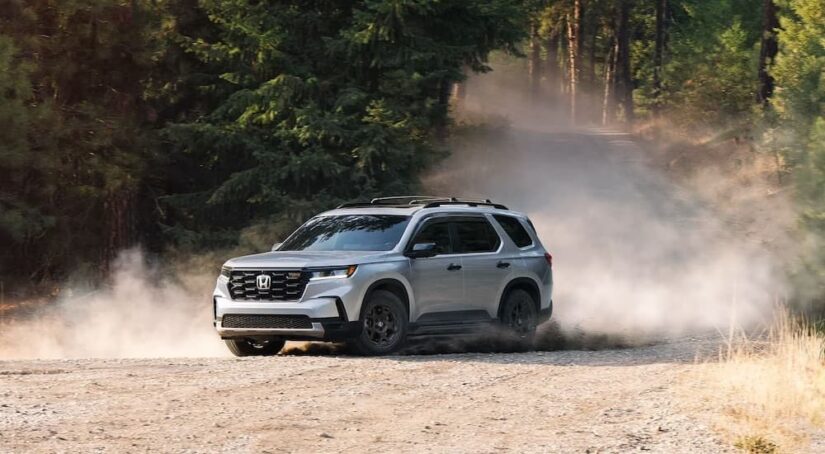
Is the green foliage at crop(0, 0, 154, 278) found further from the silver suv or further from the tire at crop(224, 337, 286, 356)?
the silver suv

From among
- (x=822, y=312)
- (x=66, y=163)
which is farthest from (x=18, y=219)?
(x=822, y=312)

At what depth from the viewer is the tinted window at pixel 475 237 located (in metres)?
17.2

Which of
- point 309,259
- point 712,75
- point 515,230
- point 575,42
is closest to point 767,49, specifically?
point 712,75

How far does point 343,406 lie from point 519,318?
6.85 meters

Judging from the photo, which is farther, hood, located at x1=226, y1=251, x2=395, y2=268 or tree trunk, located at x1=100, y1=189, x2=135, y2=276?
tree trunk, located at x1=100, y1=189, x2=135, y2=276

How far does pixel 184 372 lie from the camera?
1336 cm

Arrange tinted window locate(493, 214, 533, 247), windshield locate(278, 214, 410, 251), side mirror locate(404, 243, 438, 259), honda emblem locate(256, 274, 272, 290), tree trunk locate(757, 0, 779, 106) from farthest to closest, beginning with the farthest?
tree trunk locate(757, 0, 779, 106) → tinted window locate(493, 214, 533, 247) → windshield locate(278, 214, 410, 251) → side mirror locate(404, 243, 438, 259) → honda emblem locate(256, 274, 272, 290)

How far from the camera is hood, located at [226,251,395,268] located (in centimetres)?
1531

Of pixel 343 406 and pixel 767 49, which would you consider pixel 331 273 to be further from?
pixel 767 49

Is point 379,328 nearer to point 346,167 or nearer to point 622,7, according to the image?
point 346,167

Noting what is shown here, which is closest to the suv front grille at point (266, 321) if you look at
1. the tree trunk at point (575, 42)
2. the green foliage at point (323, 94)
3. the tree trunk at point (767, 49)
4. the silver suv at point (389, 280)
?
the silver suv at point (389, 280)

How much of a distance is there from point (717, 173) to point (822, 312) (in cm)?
2350

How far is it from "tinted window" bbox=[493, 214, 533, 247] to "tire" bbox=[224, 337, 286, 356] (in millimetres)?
3465

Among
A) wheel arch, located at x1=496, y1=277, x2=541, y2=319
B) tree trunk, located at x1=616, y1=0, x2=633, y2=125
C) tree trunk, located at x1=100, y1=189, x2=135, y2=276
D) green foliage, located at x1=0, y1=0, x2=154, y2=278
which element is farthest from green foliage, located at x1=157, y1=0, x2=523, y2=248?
tree trunk, located at x1=616, y1=0, x2=633, y2=125
